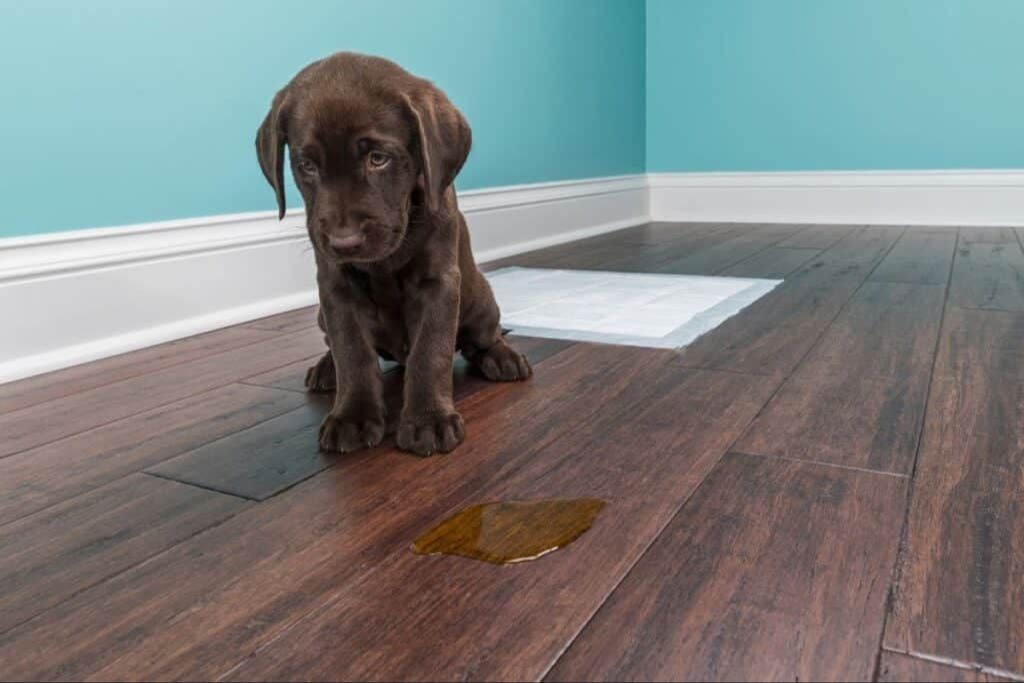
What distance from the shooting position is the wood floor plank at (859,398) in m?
1.16

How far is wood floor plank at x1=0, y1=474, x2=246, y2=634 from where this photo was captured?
2.81 ft

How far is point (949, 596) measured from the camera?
77 centimetres

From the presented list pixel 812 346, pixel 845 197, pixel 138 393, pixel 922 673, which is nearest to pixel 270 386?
pixel 138 393

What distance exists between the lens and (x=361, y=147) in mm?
1142

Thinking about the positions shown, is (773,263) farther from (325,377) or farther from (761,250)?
(325,377)

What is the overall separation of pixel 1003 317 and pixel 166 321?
2087 millimetres

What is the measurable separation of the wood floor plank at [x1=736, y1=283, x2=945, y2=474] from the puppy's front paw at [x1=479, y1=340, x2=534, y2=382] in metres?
0.48

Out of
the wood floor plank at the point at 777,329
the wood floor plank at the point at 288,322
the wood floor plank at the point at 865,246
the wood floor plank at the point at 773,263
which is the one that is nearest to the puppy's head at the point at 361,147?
the wood floor plank at the point at 777,329

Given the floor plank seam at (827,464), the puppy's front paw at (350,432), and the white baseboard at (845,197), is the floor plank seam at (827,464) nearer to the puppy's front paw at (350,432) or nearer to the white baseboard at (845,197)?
the puppy's front paw at (350,432)

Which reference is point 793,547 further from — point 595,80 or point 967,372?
point 595,80

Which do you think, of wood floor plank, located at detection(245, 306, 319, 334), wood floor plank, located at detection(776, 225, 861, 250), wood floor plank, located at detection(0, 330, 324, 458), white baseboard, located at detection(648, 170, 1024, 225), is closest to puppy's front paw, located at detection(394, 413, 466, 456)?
wood floor plank, located at detection(0, 330, 324, 458)

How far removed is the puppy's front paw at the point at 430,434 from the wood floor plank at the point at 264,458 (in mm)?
74

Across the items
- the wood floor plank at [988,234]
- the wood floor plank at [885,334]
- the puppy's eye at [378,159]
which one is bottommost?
the wood floor plank at [988,234]

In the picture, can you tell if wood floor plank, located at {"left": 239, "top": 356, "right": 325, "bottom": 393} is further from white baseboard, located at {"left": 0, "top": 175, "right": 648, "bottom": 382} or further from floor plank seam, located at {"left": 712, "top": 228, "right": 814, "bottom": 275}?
floor plank seam, located at {"left": 712, "top": 228, "right": 814, "bottom": 275}
